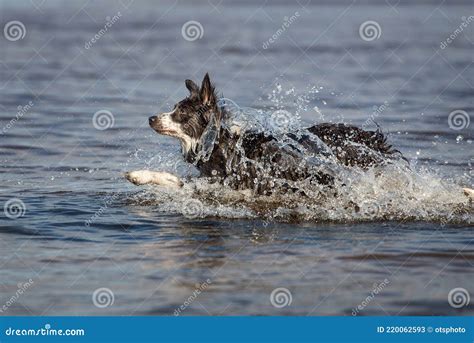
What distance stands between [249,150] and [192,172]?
109 cm

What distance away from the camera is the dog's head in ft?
31.3

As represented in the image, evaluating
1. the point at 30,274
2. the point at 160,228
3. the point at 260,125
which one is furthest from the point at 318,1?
the point at 30,274

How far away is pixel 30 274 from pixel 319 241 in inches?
92.8

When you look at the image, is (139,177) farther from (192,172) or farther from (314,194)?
(314,194)

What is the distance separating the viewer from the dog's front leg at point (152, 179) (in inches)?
377

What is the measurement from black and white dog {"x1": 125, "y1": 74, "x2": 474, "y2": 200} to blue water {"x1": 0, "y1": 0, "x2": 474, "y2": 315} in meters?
0.38

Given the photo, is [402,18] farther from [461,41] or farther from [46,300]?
[46,300]

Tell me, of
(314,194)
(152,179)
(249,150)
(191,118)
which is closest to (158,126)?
(191,118)

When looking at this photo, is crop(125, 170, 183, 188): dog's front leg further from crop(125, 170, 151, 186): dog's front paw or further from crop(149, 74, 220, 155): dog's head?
crop(149, 74, 220, 155): dog's head

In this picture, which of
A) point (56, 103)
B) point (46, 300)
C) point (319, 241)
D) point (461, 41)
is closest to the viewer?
point (46, 300)

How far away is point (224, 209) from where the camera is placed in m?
9.14

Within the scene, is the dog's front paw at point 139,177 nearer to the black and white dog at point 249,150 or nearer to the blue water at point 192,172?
the black and white dog at point 249,150

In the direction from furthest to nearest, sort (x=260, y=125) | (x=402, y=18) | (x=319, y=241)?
1. (x=402, y=18)
2. (x=260, y=125)
3. (x=319, y=241)

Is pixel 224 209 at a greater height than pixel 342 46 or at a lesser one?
lesser
